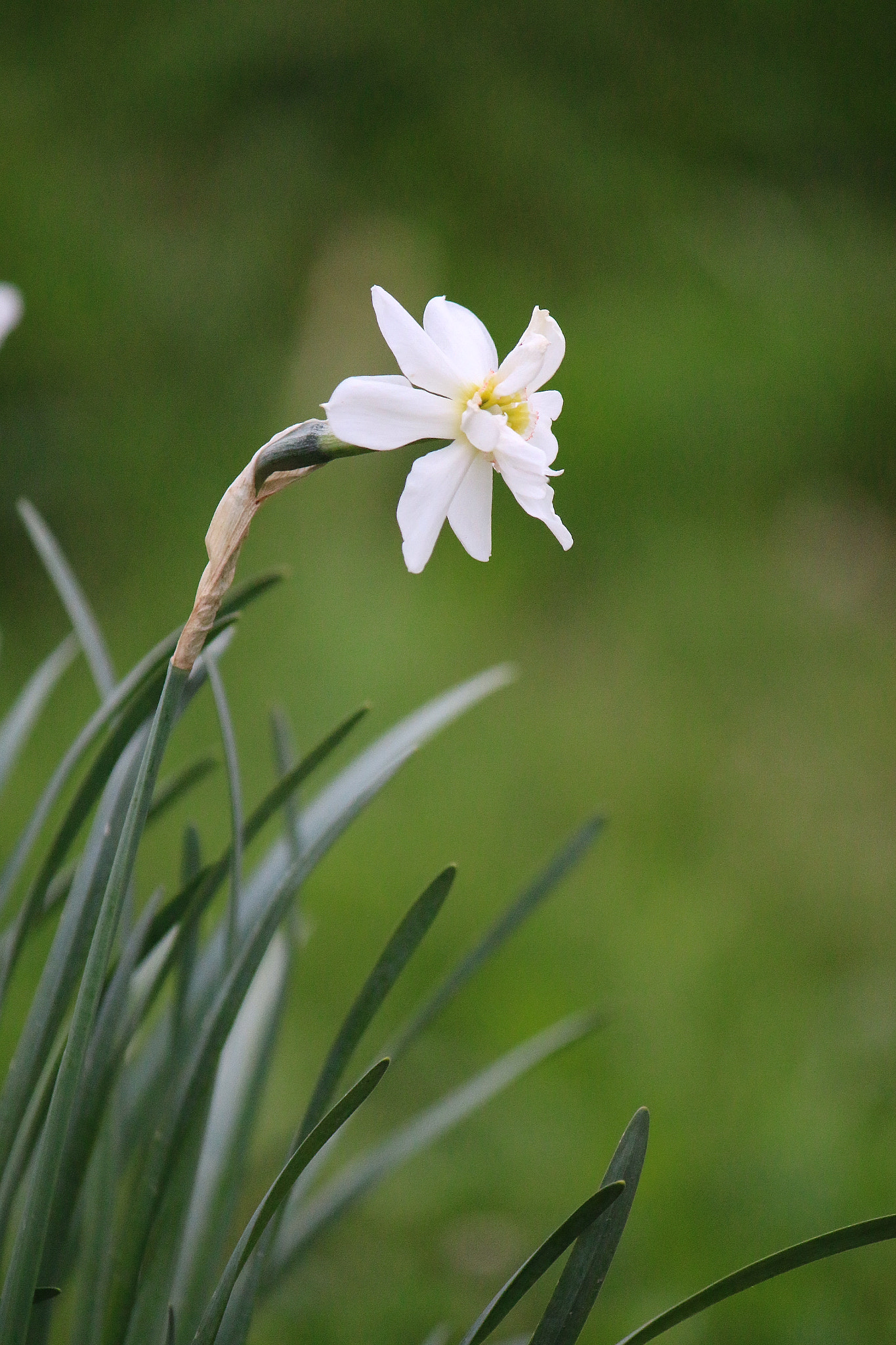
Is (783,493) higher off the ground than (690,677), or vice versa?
(783,493)

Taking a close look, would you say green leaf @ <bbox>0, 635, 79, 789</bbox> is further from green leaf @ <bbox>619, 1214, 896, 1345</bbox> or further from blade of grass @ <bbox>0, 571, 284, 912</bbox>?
green leaf @ <bbox>619, 1214, 896, 1345</bbox>

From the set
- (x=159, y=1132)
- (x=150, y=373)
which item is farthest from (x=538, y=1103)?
(x=150, y=373)

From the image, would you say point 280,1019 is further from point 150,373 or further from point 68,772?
point 150,373

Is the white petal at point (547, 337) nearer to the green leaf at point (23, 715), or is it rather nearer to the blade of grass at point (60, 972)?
the blade of grass at point (60, 972)

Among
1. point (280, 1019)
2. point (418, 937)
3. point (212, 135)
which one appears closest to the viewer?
point (418, 937)

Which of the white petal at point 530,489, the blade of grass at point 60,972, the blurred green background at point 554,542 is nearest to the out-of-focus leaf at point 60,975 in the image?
the blade of grass at point 60,972

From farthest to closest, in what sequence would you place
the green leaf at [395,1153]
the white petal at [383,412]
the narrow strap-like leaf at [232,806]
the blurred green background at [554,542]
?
1. the blurred green background at [554,542]
2. the green leaf at [395,1153]
3. the narrow strap-like leaf at [232,806]
4. the white petal at [383,412]
